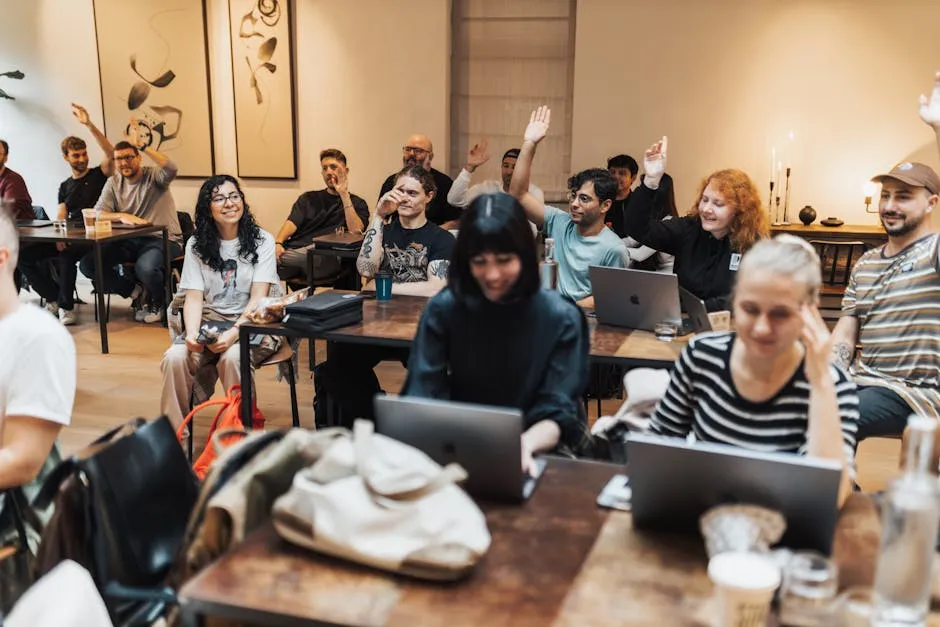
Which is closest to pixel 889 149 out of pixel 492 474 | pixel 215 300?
pixel 215 300

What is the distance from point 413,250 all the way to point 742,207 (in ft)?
4.67

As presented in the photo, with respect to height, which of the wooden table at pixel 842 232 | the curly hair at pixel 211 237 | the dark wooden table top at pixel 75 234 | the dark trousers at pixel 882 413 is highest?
the curly hair at pixel 211 237

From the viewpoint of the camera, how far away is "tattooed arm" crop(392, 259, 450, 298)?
11.9 ft

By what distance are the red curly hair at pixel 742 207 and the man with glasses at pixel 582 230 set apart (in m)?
0.45

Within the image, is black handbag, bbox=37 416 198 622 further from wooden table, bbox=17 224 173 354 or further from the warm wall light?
the warm wall light

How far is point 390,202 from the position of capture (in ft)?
12.4

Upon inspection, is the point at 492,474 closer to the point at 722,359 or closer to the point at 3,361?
the point at 722,359

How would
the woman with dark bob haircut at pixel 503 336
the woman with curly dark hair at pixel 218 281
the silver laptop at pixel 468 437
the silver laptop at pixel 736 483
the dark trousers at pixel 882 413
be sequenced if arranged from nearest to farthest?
the silver laptop at pixel 736 483 → the silver laptop at pixel 468 437 → the woman with dark bob haircut at pixel 503 336 → the dark trousers at pixel 882 413 → the woman with curly dark hair at pixel 218 281

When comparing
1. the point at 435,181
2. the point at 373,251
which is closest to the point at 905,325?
the point at 373,251

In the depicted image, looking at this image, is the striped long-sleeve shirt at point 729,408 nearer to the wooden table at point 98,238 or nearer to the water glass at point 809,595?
the water glass at point 809,595

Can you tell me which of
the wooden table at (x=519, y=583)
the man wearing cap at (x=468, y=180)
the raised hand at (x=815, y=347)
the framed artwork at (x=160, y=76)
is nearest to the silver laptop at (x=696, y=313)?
the raised hand at (x=815, y=347)

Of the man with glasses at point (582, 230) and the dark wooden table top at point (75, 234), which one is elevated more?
the man with glasses at point (582, 230)

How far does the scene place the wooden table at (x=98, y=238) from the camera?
197 inches

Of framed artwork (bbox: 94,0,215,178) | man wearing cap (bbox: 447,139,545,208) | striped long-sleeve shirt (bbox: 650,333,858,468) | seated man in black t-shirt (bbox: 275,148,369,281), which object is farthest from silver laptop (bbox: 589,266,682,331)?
framed artwork (bbox: 94,0,215,178)
